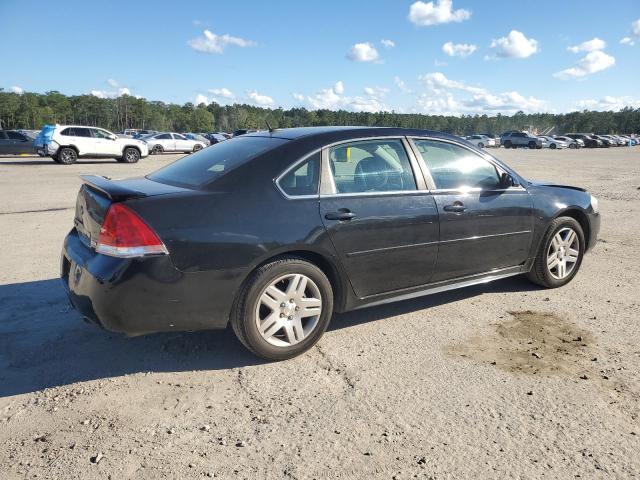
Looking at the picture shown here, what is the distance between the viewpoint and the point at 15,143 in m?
25.7

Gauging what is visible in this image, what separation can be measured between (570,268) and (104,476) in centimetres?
457

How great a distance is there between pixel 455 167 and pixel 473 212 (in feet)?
1.38

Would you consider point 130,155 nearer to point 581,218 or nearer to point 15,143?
point 15,143

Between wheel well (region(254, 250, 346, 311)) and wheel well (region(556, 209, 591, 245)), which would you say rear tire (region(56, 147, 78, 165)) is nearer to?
Result: wheel well (region(254, 250, 346, 311))

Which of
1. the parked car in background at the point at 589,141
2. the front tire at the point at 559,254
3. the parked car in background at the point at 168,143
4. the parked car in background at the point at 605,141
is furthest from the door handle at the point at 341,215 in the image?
the parked car in background at the point at 605,141

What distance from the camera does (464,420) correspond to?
9.02 feet

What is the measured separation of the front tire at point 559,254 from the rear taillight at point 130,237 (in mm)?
3579

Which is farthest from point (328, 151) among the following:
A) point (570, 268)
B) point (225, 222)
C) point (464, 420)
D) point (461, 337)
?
point (570, 268)

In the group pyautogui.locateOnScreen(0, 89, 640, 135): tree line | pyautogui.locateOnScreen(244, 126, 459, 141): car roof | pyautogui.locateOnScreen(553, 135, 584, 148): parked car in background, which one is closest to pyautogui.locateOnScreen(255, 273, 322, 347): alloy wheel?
pyautogui.locateOnScreen(244, 126, 459, 141): car roof

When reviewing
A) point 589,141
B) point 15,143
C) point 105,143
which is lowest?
point 15,143

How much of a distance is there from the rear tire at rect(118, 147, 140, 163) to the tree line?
91593mm

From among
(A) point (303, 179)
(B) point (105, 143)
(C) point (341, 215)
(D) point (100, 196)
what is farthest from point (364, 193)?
(B) point (105, 143)

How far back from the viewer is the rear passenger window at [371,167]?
3.71 m

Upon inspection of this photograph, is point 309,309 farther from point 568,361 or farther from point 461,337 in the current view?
point 568,361
